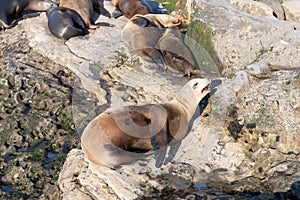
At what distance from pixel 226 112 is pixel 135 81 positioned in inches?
61.9

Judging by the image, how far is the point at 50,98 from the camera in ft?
22.6

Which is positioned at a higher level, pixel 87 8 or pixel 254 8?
pixel 254 8

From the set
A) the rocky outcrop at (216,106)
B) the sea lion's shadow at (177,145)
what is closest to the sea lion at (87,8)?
the rocky outcrop at (216,106)

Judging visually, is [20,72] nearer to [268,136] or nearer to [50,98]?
[50,98]

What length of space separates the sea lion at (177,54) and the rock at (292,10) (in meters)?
2.31

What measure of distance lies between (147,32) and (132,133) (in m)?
3.26

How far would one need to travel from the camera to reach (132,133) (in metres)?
5.05

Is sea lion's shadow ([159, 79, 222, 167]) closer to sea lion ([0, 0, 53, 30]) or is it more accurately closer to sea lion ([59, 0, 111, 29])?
sea lion ([59, 0, 111, 29])

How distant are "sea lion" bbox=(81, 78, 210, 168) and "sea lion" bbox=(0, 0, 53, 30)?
187 inches

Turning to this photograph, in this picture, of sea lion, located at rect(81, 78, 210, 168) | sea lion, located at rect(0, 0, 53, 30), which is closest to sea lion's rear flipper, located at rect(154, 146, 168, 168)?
sea lion, located at rect(81, 78, 210, 168)

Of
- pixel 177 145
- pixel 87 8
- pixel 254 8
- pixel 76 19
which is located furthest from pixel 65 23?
pixel 177 145

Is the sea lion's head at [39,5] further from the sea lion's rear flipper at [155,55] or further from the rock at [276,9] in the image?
the rock at [276,9]

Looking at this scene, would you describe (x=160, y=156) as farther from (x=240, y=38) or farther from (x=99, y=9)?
(x=99, y=9)

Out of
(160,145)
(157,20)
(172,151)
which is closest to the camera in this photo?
(160,145)
